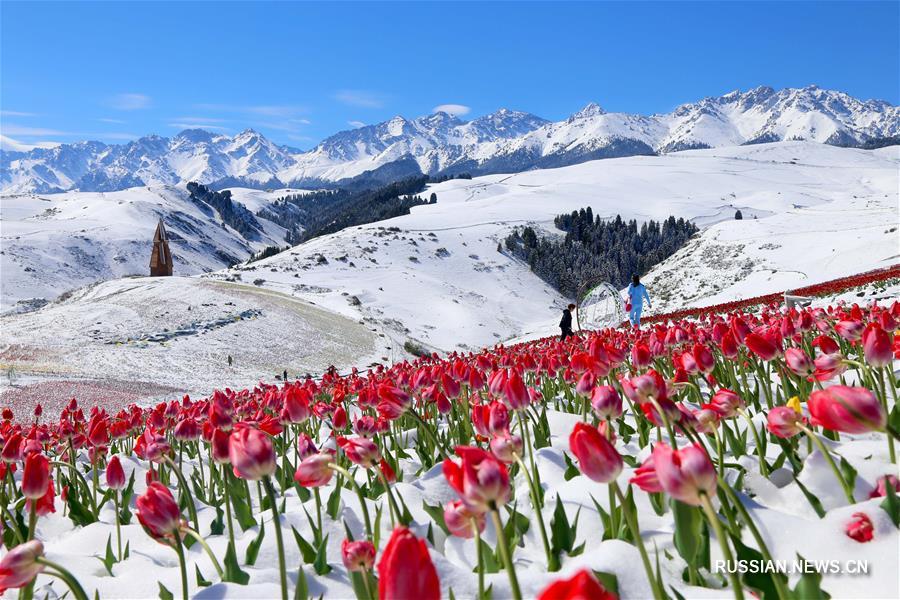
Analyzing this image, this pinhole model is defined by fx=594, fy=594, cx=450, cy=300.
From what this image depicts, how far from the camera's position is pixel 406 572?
102 cm

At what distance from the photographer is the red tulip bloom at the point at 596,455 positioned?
155cm

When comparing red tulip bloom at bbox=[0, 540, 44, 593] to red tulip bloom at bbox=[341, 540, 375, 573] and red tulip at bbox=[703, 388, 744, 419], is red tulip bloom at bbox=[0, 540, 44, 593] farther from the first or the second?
red tulip at bbox=[703, 388, 744, 419]

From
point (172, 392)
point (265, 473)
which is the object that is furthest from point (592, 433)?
point (172, 392)

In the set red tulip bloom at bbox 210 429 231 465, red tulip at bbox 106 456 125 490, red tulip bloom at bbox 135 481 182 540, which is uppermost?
red tulip bloom at bbox 210 429 231 465

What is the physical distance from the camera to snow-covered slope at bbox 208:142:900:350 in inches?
1790

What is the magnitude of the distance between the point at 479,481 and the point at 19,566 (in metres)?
1.23

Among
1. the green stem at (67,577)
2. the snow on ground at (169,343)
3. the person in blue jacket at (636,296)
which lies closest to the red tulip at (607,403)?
the green stem at (67,577)

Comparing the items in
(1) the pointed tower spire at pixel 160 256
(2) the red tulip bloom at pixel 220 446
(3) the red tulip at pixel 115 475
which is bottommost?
(3) the red tulip at pixel 115 475

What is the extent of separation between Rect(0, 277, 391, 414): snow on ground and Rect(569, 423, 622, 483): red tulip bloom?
18.0 m

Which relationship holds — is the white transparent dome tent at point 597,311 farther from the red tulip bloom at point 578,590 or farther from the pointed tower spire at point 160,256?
the pointed tower spire at point 160,256

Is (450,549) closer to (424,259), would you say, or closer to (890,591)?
(890,591)

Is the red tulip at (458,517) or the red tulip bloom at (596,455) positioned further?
the red tulip at (458,517)

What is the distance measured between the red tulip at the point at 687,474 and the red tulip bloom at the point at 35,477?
2335 mm

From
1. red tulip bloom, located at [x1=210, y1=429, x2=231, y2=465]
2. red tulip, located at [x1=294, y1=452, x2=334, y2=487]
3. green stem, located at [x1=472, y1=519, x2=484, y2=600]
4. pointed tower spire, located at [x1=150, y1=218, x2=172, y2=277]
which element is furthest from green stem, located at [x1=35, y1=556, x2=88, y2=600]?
pointed tower spire, located at [x1=150, y1=218, x2=172, y2=277]
